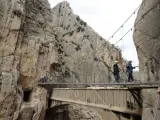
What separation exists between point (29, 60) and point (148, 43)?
14.5m

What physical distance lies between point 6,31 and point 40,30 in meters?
5.80

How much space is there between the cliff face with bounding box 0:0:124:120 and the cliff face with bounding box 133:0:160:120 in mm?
5326

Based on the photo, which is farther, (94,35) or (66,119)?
(94,35)

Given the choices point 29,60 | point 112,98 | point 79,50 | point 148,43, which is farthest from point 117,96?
point 79,50

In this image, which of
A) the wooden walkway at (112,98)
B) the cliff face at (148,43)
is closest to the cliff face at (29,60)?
the wooden walkway at (112,98)

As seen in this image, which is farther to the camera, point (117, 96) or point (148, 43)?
point (117, 96)

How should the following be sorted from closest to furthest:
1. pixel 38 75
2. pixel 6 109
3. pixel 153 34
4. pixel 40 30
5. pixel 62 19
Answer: pixel 153 34 → pixel 6 109 → pixel 38 75 → pixel 40 30 → pixel 62 19

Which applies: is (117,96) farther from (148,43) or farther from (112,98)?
(148,43)

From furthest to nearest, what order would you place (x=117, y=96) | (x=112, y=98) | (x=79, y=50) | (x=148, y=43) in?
(x=79, y=50), (x=112, y=98), (x=117, y=96), (x=148, y=43)

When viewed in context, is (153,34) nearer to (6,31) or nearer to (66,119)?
(6,31)

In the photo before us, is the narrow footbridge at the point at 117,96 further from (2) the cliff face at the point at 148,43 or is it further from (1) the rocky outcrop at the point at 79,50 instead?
(1) the rocky outcrop at the point at 79,50

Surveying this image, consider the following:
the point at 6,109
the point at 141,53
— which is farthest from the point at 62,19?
the point at 141,53

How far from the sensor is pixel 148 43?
35.0ft

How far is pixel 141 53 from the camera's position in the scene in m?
11.3
